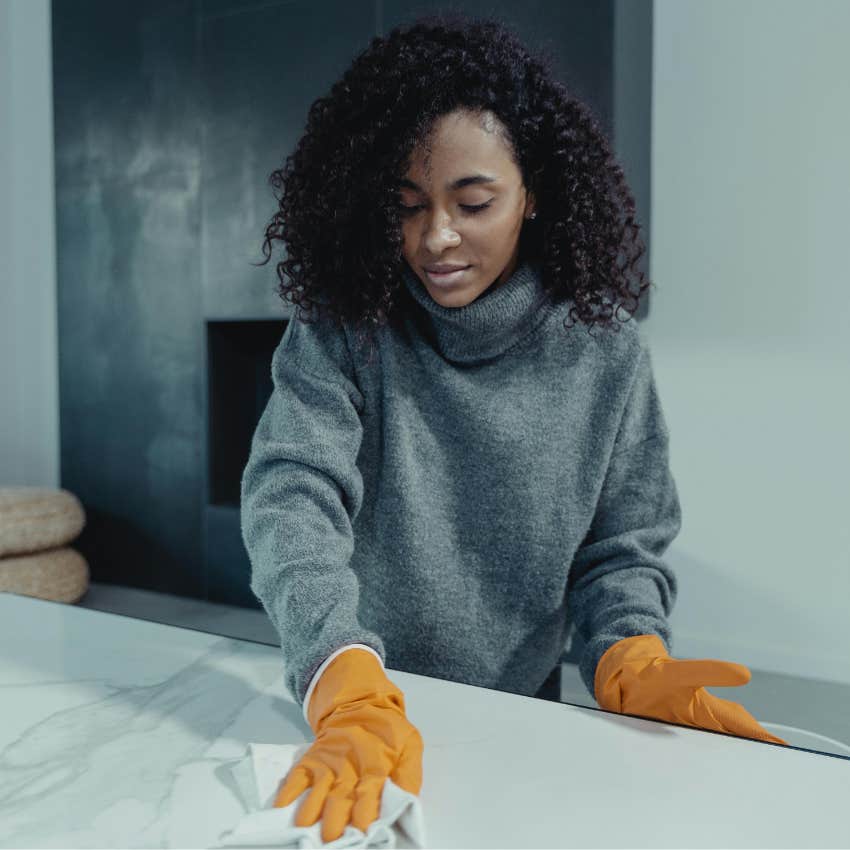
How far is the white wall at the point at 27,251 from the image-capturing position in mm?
3199

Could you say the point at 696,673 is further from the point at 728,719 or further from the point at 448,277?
the point at 448,277

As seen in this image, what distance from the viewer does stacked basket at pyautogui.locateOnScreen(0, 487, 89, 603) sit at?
259 centimetres

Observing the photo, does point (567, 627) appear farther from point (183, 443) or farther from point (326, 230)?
point (183, 443)

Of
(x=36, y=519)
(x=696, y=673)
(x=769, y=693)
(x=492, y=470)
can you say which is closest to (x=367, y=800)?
(x=696, y=673)

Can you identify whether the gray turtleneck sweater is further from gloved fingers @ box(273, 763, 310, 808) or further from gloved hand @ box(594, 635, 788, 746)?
gloved fingers @ box(273, 763, 310, 808)

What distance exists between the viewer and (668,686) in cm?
76

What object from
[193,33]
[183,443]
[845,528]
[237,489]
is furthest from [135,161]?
[845,528]

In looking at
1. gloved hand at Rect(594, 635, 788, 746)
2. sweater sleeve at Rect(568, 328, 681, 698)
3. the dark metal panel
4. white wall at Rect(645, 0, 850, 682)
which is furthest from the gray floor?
gloved hand at Rect(594, 635, 788, 746)

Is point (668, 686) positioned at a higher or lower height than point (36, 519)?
higher

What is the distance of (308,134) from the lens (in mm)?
1007

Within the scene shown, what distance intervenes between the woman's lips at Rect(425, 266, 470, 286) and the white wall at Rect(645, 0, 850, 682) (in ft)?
4.74

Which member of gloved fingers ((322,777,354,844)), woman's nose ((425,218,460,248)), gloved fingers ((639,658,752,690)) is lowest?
gloved fingers ((322,777,354,844))

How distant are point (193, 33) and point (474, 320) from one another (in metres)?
2.16

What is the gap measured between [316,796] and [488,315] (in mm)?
566
